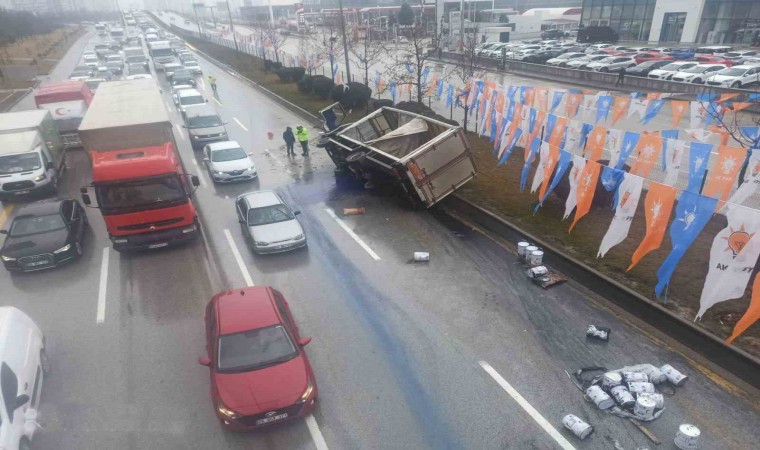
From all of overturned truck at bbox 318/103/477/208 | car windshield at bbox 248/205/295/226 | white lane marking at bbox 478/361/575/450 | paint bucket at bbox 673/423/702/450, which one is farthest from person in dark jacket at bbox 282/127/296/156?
paint bucket at bbox 673/423/702/450

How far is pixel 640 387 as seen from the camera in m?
7.89

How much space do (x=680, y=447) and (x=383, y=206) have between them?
450 inches

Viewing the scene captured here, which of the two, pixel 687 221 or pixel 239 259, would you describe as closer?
pixel 687 221

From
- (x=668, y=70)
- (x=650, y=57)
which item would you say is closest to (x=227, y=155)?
(x=668, y=70)

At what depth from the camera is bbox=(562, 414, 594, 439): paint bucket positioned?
7258mm

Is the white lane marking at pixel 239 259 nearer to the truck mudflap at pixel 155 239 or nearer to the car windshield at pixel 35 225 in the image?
the truck mudflap at pixel 155 239

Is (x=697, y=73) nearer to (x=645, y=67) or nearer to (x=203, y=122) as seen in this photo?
(x=645, y=67)

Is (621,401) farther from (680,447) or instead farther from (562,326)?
(562,326)

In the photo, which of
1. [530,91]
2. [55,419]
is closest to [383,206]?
[530,91]

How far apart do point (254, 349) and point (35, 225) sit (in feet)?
30.9

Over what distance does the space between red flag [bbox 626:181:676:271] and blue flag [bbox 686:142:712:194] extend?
2.85m

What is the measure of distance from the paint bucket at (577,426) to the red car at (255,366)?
4.17 meters

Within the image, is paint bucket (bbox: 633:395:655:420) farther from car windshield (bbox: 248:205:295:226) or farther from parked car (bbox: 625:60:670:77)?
parked car (bbox: 625:60:670:77)

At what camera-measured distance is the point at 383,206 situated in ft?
54.6
